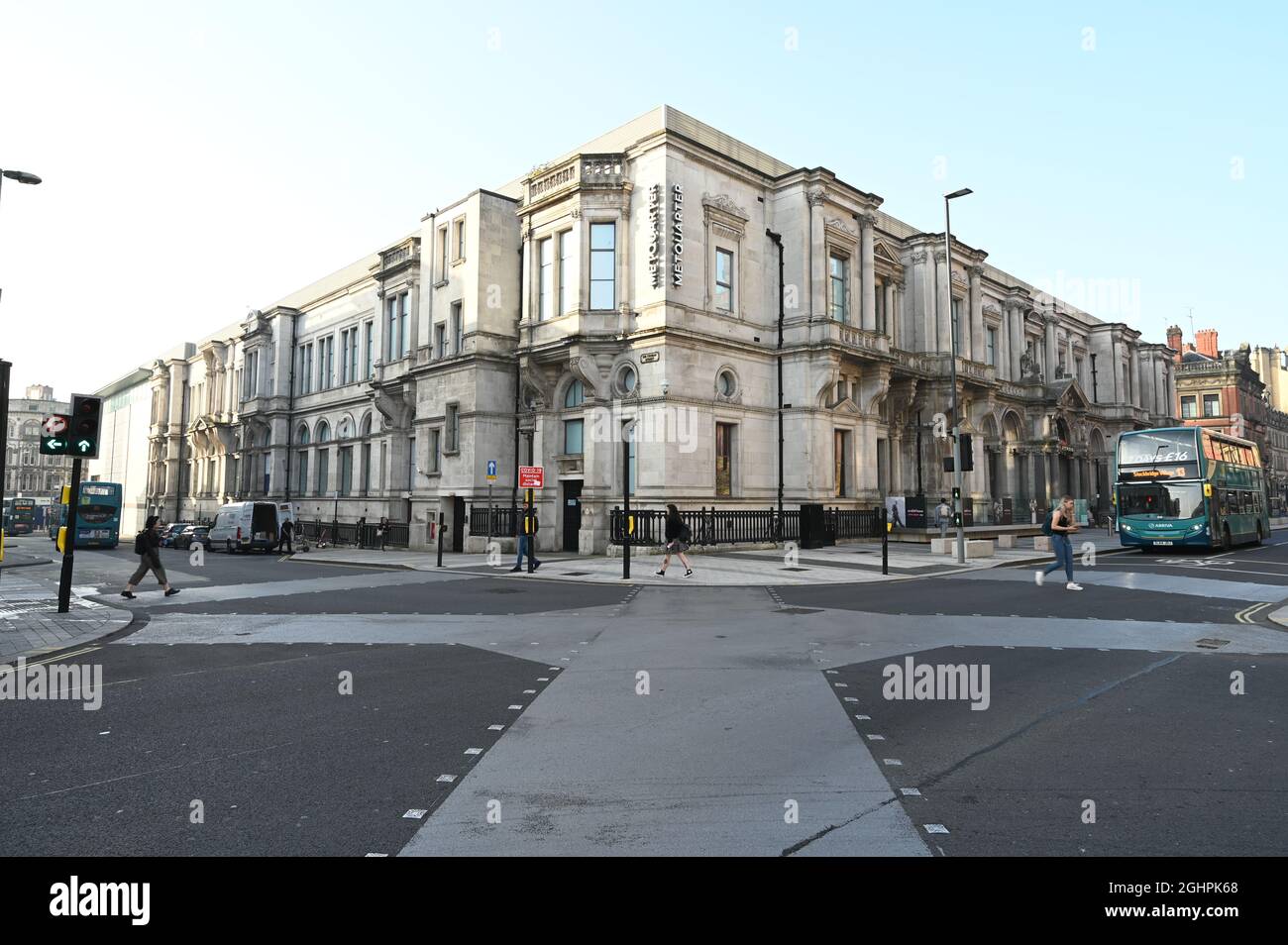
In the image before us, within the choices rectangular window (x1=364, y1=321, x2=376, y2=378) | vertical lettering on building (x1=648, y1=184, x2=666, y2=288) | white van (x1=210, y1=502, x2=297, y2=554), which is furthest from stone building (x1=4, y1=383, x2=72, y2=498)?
vertical lettering on building (x1=648, y1=184, x2=666, y2=288)

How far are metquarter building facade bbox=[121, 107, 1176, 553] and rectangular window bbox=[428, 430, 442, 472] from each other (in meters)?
0.09

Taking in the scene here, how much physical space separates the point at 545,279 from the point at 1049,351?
37.0 meters

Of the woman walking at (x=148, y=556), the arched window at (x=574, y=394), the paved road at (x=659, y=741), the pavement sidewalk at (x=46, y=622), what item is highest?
the arched window at (x=574, y=394)

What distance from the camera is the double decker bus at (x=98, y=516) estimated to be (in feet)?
137

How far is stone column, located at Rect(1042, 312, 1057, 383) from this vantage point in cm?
4953

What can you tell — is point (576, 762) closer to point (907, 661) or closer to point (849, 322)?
point (907, 661)

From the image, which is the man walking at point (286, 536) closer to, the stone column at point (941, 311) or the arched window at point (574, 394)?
the arched window at point (574, 394)

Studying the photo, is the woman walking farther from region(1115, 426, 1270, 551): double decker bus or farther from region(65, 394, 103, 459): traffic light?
region(1115, 426, 1270, 551): double decker bus

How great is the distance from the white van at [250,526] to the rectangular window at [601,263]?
60.6 ft

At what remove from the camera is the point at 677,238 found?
2692 cm

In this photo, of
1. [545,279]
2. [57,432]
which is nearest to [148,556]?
[57,432]

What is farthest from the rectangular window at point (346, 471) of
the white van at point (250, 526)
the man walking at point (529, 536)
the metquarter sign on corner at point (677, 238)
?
the man walking at point (529, 536)
